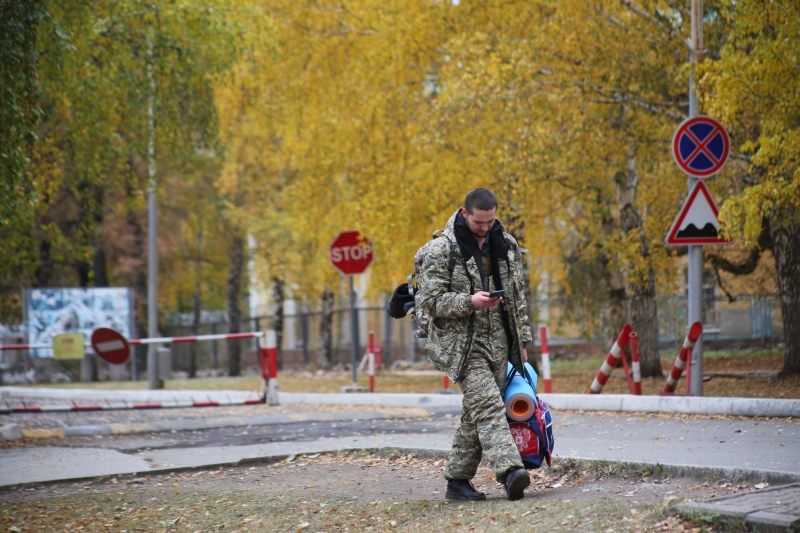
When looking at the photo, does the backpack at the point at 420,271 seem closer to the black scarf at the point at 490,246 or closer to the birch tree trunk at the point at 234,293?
the black scarf at the point at 490,246

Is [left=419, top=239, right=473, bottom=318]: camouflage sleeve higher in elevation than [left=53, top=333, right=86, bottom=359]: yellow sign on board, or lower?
higher

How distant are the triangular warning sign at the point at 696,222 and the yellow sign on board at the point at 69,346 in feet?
34.5

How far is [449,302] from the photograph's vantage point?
20.5 ft

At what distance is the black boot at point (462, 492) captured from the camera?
21.3 feet

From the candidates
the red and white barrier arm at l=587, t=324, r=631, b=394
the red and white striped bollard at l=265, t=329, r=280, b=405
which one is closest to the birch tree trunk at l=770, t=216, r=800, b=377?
the red and white barrier arm at l=587, t=324, r=631, b=394

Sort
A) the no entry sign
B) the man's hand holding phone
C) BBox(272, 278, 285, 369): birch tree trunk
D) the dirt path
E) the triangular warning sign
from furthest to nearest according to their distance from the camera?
BBox(272, 278, 285, 369): birch tree trunk
the triangular warning sign
the no entry sign
the man's hand holding phone
the dirt path

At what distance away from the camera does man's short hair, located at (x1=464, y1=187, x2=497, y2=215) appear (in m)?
6.34

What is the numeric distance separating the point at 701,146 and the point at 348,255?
8.06 m

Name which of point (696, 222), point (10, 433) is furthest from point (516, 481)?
point (10, 433)

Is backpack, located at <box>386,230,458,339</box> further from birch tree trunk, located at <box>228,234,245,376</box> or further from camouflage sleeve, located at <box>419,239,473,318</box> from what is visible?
birch tree trunk, located at <box>228,234,245,376</box>

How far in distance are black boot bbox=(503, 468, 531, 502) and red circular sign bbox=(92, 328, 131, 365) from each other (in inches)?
438

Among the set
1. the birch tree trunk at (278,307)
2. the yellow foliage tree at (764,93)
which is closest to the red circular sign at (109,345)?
the yellow foliage tree at (764,93)

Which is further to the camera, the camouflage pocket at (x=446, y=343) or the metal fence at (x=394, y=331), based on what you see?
the metal fence at (x=394, y=331)

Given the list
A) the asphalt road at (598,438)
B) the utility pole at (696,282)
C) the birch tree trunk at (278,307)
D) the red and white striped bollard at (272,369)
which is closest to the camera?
the asphalt road at (598,438)
